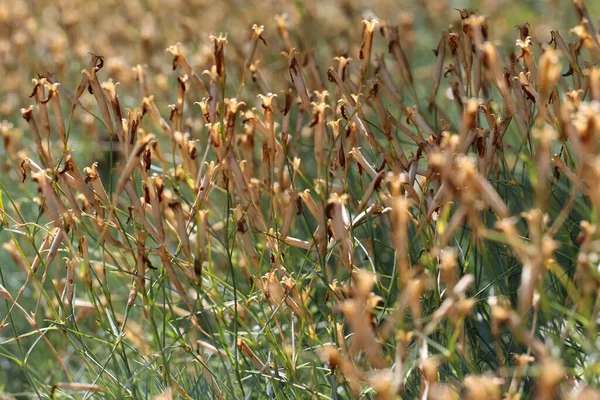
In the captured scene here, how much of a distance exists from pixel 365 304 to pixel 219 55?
58cm

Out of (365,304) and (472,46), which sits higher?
(472,46)

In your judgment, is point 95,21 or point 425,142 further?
point 95,21

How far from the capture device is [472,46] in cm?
142

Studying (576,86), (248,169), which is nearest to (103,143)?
(248,169)

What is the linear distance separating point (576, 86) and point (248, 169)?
60 cm

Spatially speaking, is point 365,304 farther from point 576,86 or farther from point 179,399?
point 576,86

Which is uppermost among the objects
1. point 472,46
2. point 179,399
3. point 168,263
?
point 472,46

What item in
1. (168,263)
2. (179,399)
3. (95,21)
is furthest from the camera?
(95,21)

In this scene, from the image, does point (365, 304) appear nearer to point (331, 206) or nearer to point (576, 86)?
point (331, 206)

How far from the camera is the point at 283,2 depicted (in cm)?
313

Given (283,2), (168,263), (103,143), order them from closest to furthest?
(168,263) < (103,143) < (283,2)

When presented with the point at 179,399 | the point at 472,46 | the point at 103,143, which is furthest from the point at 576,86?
the point at 103,143

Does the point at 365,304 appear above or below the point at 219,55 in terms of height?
below

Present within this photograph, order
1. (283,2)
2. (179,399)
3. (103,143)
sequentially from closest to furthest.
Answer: (179,399), (103,143), (283,2)
